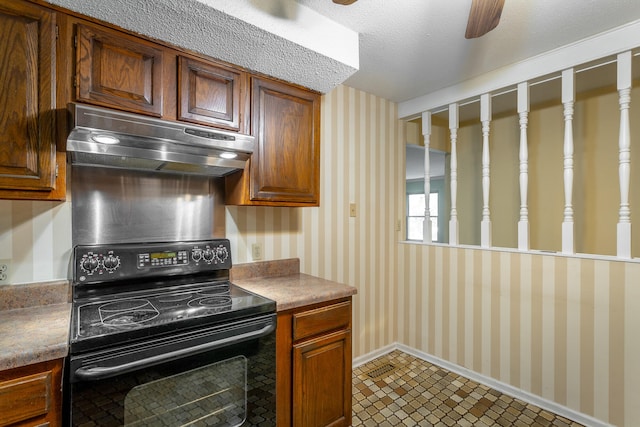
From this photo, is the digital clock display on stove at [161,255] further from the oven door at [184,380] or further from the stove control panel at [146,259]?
the oven door at [184,380]

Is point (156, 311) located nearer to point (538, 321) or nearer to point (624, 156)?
point (538, 321)

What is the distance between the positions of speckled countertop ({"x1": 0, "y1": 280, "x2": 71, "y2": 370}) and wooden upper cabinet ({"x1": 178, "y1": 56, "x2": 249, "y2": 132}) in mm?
994

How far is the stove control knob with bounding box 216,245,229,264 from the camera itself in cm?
183

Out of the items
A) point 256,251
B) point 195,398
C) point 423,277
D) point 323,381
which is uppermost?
point 256,251

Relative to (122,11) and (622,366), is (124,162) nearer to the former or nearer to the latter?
(122,11)

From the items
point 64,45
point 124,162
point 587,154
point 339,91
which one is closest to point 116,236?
point 124,162

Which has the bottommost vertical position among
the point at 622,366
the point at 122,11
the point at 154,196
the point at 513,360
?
the point at 513,360

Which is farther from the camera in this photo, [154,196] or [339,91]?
[339,91]

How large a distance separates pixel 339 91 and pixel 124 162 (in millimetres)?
1685

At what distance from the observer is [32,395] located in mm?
965

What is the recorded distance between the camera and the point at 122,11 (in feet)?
4.15

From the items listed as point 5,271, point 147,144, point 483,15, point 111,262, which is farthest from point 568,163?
point 5,271

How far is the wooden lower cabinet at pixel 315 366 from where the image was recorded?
60.2 inches

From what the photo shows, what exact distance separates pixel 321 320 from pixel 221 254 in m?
0.70
